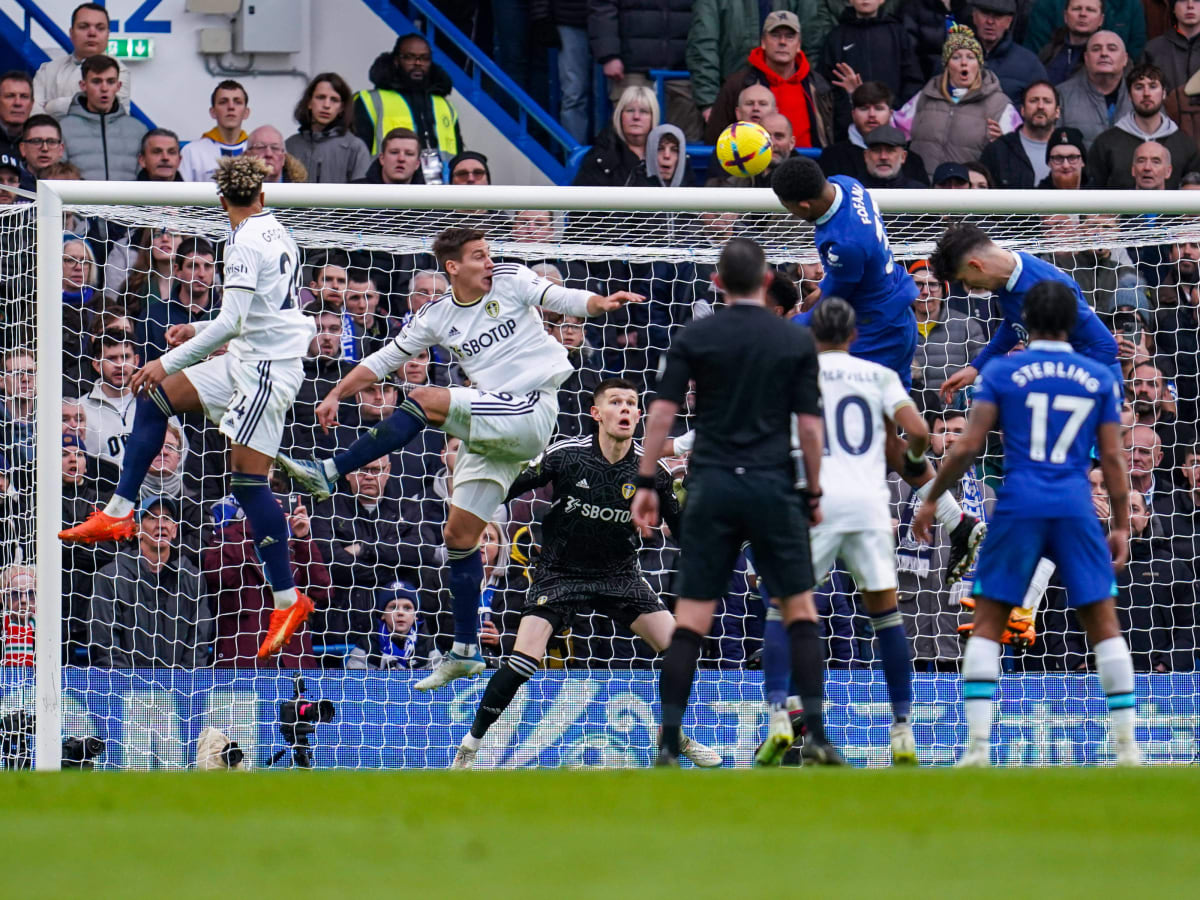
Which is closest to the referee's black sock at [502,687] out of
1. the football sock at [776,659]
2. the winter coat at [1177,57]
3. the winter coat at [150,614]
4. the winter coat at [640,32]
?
the winter coat at [150,614]

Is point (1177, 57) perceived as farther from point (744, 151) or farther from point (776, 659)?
point (776, 659)

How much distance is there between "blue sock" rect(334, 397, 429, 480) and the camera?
998 cm

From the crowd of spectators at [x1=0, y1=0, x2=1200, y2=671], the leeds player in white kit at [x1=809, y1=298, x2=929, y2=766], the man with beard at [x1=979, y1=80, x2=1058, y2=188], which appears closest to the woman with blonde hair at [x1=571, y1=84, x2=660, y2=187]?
the crowd of spectators at [x1=0, y1=0, x2=1200, y2=671]

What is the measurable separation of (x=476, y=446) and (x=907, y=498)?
3406 millimetres

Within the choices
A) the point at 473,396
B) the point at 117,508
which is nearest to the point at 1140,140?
the point at 473,396

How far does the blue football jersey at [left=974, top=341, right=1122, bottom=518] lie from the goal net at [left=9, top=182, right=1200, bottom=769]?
108 inches

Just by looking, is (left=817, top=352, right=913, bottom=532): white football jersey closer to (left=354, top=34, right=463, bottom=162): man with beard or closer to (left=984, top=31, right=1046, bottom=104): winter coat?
(left=354, top=34, right=463, bottom=162): man with beard

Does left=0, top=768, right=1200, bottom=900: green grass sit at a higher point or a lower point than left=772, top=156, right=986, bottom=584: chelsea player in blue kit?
lower

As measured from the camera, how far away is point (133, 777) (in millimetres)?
7359

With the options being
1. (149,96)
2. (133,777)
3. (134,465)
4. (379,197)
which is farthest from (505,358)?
(149,96)

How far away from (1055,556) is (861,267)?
1972 millimetres

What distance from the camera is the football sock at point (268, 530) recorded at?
9.92 m

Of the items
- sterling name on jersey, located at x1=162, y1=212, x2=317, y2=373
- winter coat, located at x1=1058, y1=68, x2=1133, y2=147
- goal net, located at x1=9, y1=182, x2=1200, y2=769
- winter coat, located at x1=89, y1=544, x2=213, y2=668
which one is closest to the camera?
Answer: sterling name on jersey, located at x1=162, y1=212, x2=317, y2=373

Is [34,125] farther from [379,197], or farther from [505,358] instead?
[505,358]
